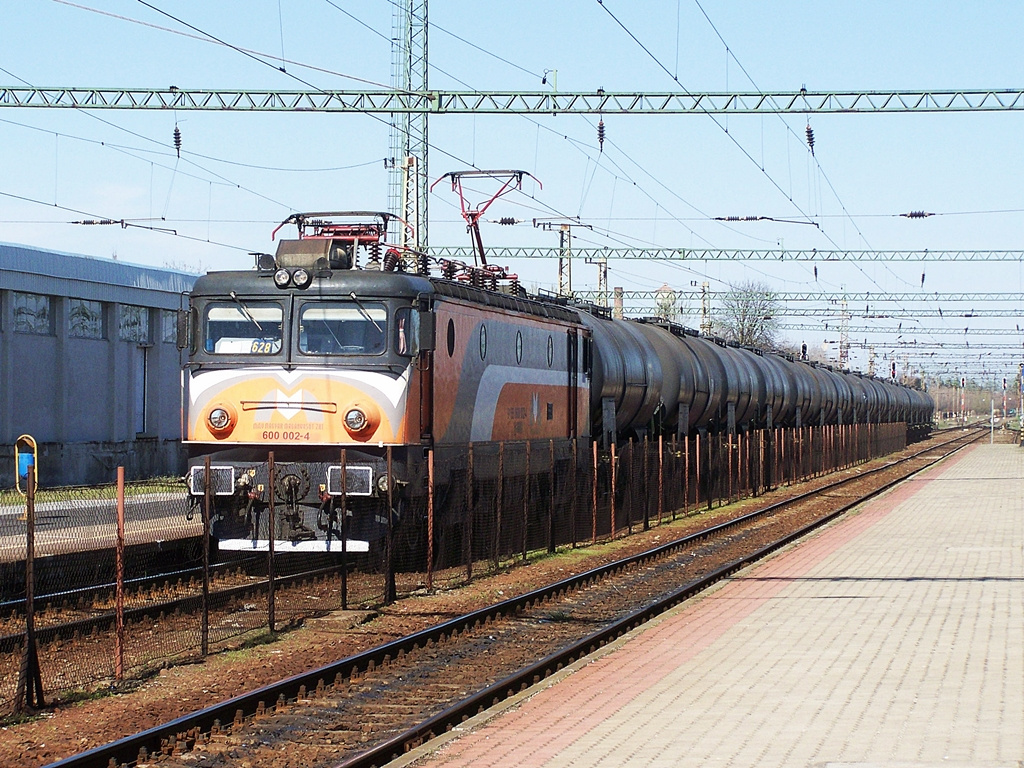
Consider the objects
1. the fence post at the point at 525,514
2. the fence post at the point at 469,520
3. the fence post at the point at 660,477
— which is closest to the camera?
the fence post at the point at 469,520

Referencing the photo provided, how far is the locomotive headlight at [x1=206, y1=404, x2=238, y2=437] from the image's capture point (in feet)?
57.0

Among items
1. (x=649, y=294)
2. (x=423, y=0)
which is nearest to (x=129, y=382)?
(x=423, y=0)

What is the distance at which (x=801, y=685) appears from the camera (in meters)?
10.6

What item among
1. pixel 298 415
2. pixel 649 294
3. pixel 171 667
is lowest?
pixel 171 667

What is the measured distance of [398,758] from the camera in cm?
860

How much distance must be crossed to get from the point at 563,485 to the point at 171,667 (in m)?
11.6

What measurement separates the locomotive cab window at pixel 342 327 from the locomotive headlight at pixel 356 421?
810 millimetres

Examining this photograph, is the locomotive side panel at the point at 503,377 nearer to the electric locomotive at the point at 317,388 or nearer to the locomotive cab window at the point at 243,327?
the electric locomotive at the point at 317,388

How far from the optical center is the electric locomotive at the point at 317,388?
16781 millimetres

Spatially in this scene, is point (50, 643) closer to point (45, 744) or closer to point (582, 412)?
point (45, 744)

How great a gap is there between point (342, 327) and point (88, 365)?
1934 centimetres

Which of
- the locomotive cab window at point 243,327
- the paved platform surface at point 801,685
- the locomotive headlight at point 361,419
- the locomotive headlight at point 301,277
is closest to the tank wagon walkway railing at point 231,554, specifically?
the locomotive headlight at point 361,419

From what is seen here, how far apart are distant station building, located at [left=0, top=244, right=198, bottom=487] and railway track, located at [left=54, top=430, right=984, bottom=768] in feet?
54.8

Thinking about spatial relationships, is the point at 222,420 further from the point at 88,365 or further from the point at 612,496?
the point at 88,365
